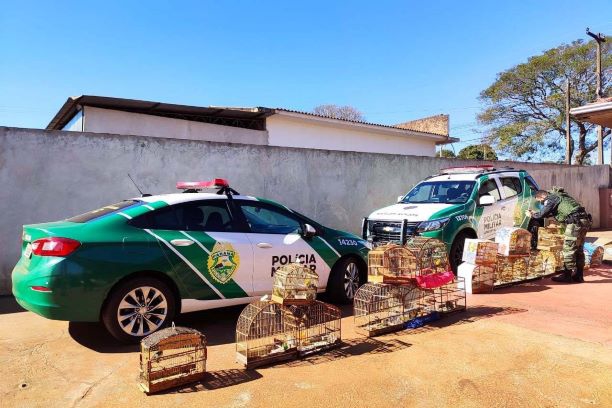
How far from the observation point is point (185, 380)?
3.69m

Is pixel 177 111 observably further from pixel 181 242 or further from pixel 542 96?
pixel 542 96

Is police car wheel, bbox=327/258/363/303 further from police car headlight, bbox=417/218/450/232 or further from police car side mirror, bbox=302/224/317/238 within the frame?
police car headlight, bbox=417/218/450/232

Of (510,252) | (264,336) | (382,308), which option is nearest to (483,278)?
(510,252)

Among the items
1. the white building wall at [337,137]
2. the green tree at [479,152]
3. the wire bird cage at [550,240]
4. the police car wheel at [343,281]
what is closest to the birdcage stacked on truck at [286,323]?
the police car wheel at [343,281]

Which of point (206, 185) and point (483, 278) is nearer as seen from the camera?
point (206, 185)

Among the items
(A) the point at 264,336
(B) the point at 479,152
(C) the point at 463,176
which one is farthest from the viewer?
(B) the point at 479,152

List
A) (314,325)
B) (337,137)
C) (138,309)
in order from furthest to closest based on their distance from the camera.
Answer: (337,137) → (138,309) → (314,325)

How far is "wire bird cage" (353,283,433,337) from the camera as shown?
5.00m

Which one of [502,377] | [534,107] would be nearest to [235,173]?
[502,377]

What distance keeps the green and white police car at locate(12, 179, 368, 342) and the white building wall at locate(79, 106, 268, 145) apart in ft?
27.9

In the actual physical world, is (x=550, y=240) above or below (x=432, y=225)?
below

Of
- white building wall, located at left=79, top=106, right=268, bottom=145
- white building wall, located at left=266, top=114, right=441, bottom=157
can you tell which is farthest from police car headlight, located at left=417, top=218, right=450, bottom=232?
white building wall, located at left=266, top=114, right=441, bottom=157

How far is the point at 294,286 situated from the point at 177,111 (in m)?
11.4

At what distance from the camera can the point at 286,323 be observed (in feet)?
14.5
